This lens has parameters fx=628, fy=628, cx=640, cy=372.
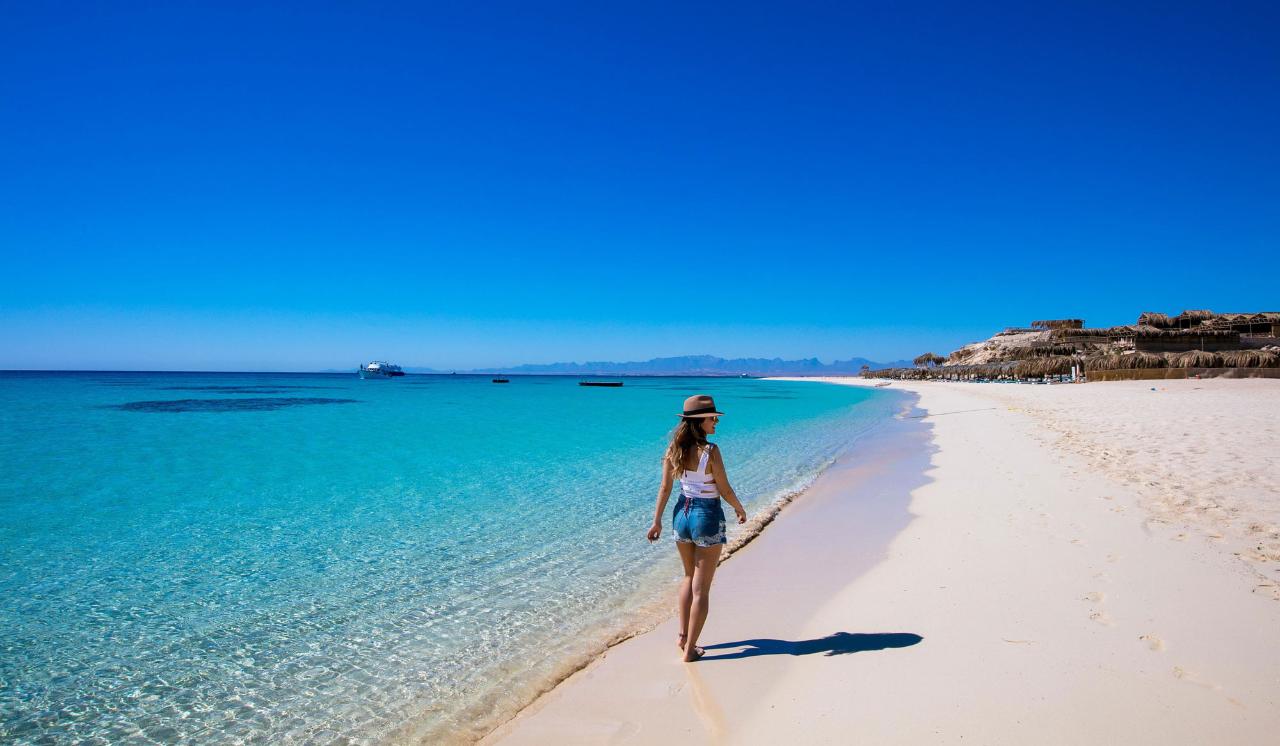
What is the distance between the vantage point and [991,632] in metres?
4.04

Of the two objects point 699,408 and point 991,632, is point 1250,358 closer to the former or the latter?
point 991,632

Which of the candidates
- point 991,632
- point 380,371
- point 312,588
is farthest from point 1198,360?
point 380,371

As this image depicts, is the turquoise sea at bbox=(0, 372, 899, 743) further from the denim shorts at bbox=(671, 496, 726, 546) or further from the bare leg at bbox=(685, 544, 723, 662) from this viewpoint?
the denim shorts at bbox=(671, 496, 726, 546)

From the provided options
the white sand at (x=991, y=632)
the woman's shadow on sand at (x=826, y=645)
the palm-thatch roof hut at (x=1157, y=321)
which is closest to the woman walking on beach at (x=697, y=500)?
the woman's shadow on sand at (x=826, y=645)

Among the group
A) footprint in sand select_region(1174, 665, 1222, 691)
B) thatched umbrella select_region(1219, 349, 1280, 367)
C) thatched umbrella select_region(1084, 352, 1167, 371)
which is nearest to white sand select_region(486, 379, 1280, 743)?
A: footprint in sand select_region(1174, 665, 1222, 691)

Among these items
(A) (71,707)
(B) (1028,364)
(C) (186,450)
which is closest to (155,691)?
(A) (71,707)

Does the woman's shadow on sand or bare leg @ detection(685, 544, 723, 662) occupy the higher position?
bare leg @ detection(685, 544, 723, 662)

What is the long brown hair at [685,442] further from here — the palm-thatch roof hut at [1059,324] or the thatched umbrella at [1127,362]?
the palm-thatch roof hut at [1059,324]

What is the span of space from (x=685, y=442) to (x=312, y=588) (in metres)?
4.25

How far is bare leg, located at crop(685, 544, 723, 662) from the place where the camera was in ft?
12.6

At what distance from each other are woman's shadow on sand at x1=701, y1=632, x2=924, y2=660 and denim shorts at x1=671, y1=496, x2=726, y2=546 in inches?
33.5

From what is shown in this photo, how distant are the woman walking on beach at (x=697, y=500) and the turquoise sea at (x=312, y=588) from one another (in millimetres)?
1060

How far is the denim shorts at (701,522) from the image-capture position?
3.77 metres

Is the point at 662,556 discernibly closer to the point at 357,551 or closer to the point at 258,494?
the point at 357,551
